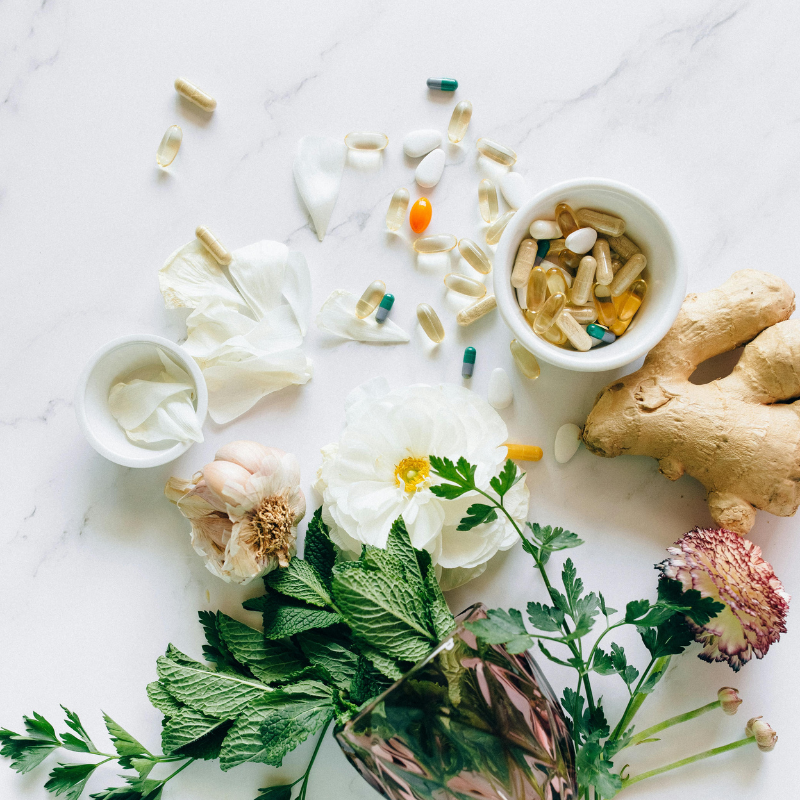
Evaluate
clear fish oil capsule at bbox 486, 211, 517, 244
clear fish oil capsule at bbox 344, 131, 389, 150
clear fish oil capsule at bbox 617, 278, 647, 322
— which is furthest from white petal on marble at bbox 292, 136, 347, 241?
clear fish oil capsule at bbox 617, 278, 647, 322

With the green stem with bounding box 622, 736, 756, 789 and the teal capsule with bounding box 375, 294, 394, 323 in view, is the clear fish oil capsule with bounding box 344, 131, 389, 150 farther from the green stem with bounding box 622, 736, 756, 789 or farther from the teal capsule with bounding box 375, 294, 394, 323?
the green stem with bounding box 622, 736, 756, 789

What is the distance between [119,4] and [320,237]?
454mm

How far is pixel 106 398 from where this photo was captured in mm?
887

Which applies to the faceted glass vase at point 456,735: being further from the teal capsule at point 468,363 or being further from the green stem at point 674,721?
the teal capsule at point 468,363

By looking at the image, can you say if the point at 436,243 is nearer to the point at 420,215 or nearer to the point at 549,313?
the point at 420,215

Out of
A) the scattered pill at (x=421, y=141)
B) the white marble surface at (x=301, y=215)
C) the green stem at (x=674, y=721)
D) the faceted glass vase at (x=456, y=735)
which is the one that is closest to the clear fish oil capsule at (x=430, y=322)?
the white marble surface at (x=301, y=215)

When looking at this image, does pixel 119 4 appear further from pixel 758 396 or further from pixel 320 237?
pixel 758 396

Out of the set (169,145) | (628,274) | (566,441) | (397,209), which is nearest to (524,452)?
(566,441)

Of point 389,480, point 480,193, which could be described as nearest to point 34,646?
point 389,480

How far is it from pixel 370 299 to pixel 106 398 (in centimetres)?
39

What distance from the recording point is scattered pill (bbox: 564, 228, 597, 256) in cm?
85

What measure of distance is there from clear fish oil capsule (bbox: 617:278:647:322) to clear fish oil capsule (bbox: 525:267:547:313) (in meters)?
0.11

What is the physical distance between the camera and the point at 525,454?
91 cm

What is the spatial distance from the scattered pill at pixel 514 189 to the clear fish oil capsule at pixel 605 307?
17 centimetres
